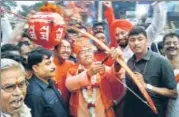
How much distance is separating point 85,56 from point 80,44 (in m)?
0.11

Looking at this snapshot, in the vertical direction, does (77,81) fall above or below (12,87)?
below

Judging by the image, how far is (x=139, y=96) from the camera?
269 cm

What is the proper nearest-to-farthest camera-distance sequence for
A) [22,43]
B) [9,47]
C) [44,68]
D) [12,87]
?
[12,87]
[44,68]
[9,47]
[22,43]

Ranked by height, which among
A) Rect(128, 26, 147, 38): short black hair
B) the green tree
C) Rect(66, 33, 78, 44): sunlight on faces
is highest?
the green tree

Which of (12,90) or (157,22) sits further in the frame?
(157,22)

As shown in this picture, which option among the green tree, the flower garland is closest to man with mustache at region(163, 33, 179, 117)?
the flower garland

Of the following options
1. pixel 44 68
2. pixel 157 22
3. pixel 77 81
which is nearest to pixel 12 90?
pixel 44 68

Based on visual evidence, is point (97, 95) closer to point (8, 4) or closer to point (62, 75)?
point (62, 75)

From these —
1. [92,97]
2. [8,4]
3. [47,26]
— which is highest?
[8,4]

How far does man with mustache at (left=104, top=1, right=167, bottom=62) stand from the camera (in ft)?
8.96

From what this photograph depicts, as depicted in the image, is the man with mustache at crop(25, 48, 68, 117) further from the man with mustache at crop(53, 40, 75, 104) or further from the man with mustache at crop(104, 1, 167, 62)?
the man with mustache at crop(104, 1, 167, 62)

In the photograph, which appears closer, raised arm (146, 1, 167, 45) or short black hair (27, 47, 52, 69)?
short black hair (27, 47, 52, 69)

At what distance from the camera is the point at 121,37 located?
9.10 ft

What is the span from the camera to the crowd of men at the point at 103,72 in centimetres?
262
